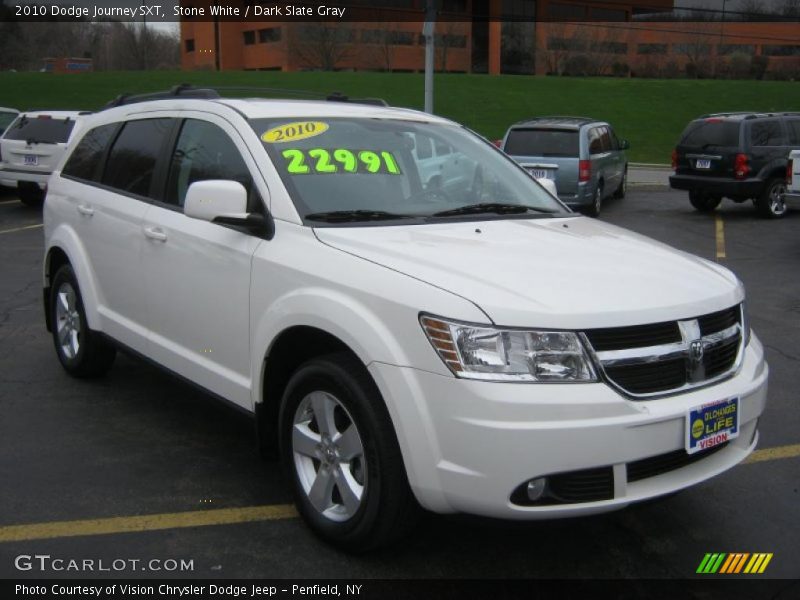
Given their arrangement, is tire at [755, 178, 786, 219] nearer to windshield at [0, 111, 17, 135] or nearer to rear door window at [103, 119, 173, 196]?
rear door window at [103, 119, 173, 196]

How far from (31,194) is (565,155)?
9756 millimetres

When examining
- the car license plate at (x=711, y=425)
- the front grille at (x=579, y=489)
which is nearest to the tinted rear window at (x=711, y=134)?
the car license plate at (x=711, y=425)

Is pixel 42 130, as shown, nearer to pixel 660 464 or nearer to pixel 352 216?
pixel 352 216

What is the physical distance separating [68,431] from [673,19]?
3038 inches

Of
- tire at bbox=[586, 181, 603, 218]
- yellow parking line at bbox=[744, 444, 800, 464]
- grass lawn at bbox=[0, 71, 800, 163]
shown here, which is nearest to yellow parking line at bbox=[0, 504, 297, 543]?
yellow parking line at bbox=[744, 444, 800, 464]

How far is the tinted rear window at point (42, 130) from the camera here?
1530 cm

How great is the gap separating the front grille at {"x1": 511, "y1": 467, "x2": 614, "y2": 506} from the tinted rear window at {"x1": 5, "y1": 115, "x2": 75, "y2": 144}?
14315 millimetres

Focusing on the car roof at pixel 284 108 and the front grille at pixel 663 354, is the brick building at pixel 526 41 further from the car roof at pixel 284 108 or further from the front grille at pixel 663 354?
the front grille at pixel 663 354

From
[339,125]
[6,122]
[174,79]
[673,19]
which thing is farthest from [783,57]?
[339,125]

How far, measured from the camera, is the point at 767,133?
1536 cm

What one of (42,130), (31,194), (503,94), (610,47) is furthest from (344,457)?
(610,47)

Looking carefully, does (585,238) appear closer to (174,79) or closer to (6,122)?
(6,122)

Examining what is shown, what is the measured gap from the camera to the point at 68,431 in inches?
191

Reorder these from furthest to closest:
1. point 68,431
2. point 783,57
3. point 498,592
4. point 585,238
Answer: point 783,57
point 68,431
point 585,238
point 498,592
